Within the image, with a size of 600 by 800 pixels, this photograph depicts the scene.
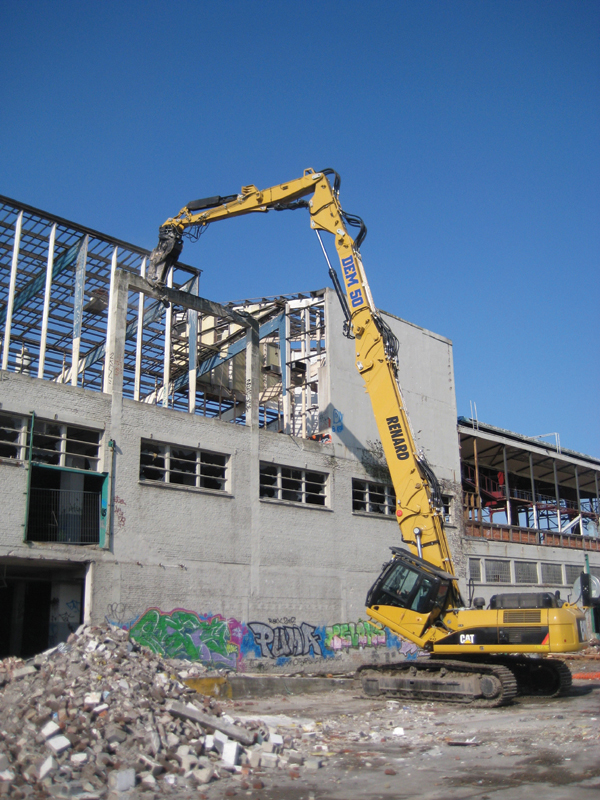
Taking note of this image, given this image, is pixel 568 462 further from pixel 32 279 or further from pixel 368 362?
pixel 32 279

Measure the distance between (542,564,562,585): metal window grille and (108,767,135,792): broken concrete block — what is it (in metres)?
27.2

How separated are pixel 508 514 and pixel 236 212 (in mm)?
20121

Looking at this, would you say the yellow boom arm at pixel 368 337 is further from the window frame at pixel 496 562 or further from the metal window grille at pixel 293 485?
the window frame at pixel 496 562

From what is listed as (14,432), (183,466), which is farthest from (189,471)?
(14,432)

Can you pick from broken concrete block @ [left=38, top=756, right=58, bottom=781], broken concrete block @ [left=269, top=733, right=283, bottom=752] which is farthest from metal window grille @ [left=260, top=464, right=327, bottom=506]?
broken concrete block @ [left=38, top=756, right=58, bottom=781]

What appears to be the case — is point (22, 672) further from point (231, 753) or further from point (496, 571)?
point (496, 571)

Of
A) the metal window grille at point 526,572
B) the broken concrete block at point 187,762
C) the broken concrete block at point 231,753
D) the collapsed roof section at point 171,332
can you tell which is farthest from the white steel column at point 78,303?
the metal window grille at point 526,572

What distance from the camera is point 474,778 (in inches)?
330

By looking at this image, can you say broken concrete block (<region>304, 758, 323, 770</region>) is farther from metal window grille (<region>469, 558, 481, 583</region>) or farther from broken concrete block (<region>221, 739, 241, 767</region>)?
A: metal window grille (<region>469, 558, 481, 583</region>)

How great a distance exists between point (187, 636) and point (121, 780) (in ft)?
37.7

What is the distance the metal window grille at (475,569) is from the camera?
28.6 meters

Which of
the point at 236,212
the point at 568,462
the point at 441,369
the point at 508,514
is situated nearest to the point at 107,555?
the point at 236,212

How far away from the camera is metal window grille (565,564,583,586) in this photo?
3334 centimetres

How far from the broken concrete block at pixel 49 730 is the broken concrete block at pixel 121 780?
3.45ft
